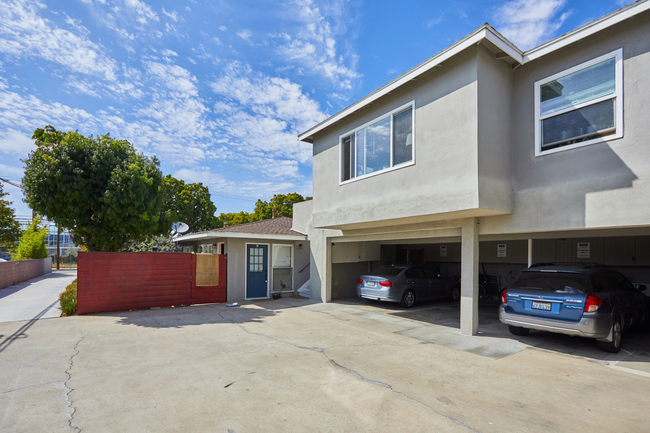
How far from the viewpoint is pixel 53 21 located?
849 cm

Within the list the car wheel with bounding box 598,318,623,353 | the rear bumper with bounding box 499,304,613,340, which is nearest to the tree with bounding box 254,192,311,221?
the rear bumper with bounding box 499,304,613,340

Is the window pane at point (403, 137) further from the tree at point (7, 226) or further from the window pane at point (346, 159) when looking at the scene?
the tree at point (7, 226)

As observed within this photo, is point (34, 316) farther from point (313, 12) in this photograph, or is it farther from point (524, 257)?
point (524, 257)

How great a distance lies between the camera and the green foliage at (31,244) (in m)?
24.2

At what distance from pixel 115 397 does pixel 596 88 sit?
9032 mm

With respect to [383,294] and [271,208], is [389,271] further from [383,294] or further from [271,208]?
[271,208]

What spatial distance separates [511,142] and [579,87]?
145 cm

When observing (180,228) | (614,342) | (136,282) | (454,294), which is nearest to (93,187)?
(136,282)

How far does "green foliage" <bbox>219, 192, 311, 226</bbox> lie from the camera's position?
3950cm

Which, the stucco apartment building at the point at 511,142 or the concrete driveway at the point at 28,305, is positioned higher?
the stucco apartment building at the point at 511,142

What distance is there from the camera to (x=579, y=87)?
643 cm

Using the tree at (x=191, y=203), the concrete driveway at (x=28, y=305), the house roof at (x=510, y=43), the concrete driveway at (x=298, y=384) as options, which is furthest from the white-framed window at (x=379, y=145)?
the tree at (x=191, y=203)

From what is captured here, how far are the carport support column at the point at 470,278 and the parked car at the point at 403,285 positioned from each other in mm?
3161

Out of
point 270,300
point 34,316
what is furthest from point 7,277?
point 270,300
